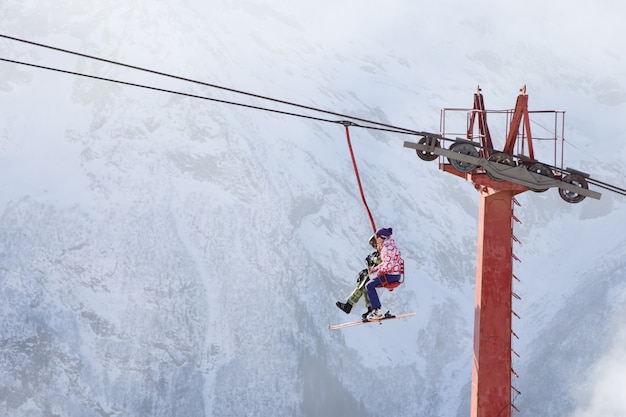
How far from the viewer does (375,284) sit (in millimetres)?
23016

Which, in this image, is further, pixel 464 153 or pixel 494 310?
pixel 494 310

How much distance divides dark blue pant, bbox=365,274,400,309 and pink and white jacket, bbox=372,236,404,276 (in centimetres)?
8

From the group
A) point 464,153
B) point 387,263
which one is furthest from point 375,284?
point 464,153

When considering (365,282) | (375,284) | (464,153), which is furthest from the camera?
(365,282)

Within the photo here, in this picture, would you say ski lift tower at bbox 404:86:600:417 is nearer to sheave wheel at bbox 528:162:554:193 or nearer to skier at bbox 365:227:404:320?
sheave wheel at bbox 528:162:554:193

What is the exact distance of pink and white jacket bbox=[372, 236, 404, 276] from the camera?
74.2 feet

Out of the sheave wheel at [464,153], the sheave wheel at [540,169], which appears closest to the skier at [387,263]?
the sheave wheel at [464,153]

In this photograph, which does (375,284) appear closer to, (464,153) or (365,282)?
(365,282)

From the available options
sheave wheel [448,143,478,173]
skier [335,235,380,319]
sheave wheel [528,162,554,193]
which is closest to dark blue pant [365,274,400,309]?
skier [335,235,380,319]

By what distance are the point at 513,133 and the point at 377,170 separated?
83391 mm

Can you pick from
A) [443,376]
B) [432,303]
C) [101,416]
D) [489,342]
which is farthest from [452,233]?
[489,342]

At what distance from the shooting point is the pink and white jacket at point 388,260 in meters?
22.6

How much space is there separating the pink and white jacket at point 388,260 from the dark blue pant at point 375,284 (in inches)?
3.3

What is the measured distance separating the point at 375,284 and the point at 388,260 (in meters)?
0.66
